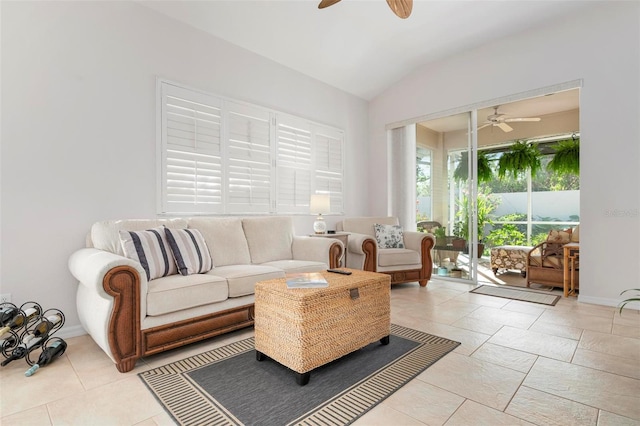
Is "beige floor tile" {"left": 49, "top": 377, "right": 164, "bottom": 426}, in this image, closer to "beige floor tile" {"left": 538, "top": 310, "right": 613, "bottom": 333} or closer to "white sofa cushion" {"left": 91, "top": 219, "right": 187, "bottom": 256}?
"white sofa cushion" {"left": 91, "top": 219, "right": 187, "bottom": 256}

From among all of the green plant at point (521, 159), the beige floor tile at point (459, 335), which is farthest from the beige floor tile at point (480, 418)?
the green plant at point (521, 159)

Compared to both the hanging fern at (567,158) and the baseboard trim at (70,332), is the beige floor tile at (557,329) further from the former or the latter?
the hanging fern at (567,158)

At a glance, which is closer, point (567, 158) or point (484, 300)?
point (484, 300)

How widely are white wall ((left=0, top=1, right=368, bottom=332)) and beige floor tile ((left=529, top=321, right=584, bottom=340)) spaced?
3.62m

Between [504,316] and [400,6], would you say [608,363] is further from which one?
[400,6]

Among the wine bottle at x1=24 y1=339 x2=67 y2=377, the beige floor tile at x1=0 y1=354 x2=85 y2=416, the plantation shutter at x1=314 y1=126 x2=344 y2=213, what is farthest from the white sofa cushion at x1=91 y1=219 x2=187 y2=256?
the plantation shutter at x1=314 y1=126 x2=344 y2=213

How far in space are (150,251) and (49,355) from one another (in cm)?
86

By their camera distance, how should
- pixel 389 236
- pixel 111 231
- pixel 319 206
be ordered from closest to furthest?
1. pixel 111 231
2. pixel 319 206
3. pixel 389 236

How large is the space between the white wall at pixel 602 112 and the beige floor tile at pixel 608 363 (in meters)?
1.68

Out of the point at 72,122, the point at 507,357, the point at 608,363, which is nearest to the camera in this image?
the point at 608,363

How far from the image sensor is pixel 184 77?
3385mm

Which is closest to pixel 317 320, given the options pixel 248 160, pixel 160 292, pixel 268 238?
pixel 160 292

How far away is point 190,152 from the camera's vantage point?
341 centimetres

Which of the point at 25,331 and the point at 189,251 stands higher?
the point at 189,251
